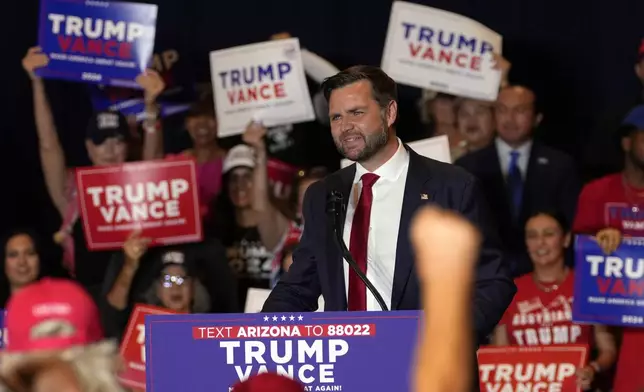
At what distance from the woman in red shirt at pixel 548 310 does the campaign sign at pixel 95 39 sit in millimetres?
1884

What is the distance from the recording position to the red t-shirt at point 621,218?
5008 mm

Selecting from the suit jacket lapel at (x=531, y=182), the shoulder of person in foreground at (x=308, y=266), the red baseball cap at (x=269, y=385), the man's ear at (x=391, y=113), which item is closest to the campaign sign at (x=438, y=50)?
the suit jacket lapel at (x=531, y=182)

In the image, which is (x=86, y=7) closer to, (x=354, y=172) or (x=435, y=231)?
(x=354, y=172)

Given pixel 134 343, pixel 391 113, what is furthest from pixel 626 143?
pixel 391 113

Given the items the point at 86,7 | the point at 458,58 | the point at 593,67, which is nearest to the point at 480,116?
the point at 458,58

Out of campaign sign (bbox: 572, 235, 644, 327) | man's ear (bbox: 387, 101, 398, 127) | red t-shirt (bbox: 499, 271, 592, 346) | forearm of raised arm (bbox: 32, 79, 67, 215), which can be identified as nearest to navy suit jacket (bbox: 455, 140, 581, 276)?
red t-shirt (bbox: 499, 271, 592, 346)

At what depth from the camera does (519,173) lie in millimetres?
5625

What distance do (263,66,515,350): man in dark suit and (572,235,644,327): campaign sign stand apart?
1837 mm

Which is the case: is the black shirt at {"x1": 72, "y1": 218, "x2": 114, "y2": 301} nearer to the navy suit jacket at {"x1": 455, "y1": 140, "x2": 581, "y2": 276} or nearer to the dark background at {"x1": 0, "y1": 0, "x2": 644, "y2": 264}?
the dark background at {"x1": 0, "y1": 0, "x2": 644, "y2": 264}

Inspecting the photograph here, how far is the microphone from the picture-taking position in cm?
287

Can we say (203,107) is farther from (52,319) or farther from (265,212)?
(52,319)

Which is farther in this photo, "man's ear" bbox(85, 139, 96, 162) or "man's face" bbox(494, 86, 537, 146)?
"man's ear" bbox(85, 139, 96, 162)

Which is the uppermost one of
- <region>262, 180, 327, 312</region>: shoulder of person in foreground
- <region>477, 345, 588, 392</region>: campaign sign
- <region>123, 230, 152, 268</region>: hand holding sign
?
<region>262, 180, 327, 312</region>: shoulder of person in foreground

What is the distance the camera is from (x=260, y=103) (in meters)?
5.68
